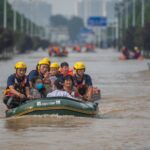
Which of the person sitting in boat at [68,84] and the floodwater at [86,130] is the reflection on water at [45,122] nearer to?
the floodwater at [86,130]

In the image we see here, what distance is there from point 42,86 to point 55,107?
1079 mm

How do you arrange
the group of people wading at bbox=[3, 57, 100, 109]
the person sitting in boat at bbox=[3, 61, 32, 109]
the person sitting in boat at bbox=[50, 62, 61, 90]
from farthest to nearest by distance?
the person sitting in boat at bbox=[50, 62, 61, 90]
the person sitting in boat at bbox=[3, 61, 32, 109]
the group of people wading at bbox=[3, 57, 100, 109]

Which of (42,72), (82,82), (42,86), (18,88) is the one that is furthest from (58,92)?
(42,72)

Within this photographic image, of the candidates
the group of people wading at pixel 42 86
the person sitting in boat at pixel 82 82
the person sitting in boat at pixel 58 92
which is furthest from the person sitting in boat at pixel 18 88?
the person sitting in boat at pixel 82 82

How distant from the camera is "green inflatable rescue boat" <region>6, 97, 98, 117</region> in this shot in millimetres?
19688

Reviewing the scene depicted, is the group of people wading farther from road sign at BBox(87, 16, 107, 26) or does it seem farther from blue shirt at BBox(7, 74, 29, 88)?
road sign at BBox(87, 16, 107, 26)

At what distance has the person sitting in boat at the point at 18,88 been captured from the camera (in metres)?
20.7

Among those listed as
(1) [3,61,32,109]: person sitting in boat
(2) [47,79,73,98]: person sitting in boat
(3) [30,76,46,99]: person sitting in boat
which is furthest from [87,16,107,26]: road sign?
(2) [47,79,73,98]: person sitting in boat

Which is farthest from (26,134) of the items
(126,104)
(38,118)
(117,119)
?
(126,104)

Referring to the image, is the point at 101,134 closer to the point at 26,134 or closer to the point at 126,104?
the point at 26,134

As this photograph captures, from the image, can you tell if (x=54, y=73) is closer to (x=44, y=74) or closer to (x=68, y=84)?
(x=44, y=74)

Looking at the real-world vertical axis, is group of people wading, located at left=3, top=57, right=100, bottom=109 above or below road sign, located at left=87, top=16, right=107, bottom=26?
below

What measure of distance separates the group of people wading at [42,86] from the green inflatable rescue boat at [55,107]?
0.34 m

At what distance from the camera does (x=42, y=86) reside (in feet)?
68.2
